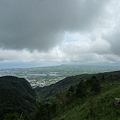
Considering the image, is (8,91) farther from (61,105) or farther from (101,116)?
(101,116)

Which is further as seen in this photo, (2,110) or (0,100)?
(0,100)

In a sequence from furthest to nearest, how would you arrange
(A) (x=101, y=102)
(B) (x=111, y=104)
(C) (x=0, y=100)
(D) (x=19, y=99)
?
1. (D) (x=19, y=99)
2. (C) (x=0, y=100)
3. (A) (x=101, y=102)
4. (B) (x=111, y=104)

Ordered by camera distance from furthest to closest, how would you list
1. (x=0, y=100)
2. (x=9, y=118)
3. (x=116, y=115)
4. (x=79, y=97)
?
1. (x=0, y=100)
2. (x=79, y=97)
3. (x=9, y=118)
4. (x=116, y=115)

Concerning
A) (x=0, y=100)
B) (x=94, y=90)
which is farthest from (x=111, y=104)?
(x=0, y=100)

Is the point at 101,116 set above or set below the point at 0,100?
above

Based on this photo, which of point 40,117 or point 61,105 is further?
point 61,105

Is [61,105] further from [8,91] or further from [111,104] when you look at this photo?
[8,91]

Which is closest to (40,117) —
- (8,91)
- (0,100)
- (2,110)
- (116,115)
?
(116,115)

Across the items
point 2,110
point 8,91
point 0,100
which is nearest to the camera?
point 2,110

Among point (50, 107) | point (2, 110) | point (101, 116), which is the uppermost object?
point (101, 116)
